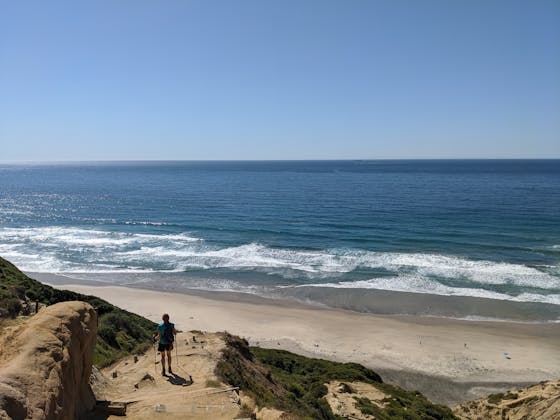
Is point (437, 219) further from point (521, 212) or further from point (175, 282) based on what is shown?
point (175, 282)

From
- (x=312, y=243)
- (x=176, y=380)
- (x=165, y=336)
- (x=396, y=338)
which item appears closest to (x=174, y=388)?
(x=176, y=380)

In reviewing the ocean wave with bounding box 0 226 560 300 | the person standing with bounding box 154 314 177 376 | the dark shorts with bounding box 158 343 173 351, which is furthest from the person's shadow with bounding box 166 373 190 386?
the ocean wave with bounding box 0 226 560 300

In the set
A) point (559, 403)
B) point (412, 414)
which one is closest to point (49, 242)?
point (412, 414)

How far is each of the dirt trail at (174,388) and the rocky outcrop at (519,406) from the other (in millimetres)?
10883

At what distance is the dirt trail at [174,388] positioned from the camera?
936cm

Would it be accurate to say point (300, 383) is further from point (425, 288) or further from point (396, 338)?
point (425, 288)

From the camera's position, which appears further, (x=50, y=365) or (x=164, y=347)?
(x=164, y=347)

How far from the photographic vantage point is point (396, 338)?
26.1 m

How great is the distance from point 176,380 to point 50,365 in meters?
4.25

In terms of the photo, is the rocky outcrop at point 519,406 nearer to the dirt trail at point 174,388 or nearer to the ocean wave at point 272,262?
the dirt trail at point 174,388

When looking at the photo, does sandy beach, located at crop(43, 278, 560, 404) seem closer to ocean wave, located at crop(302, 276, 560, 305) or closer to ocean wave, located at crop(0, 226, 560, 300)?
ocean wave, located at crop(302, 276, 560, 305)

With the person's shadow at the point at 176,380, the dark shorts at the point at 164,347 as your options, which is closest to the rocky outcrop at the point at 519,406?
the person's shadow at the point at 176,380

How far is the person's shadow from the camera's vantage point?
36.6 ft

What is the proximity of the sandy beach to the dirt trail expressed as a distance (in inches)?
491
